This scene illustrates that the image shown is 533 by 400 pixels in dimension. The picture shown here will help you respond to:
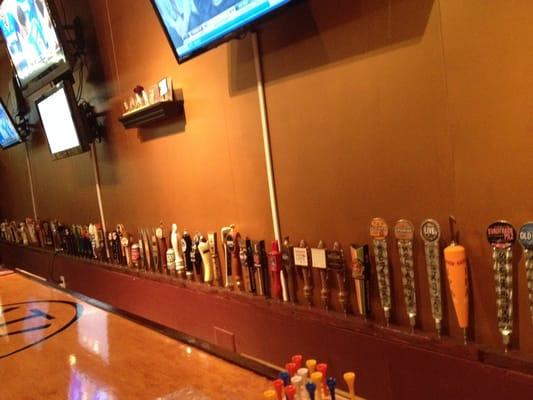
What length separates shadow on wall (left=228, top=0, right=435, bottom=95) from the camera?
1113 millimetres

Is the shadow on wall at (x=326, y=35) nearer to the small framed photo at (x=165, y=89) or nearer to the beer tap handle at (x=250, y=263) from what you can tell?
the small framed photo at (x=165, y=89)

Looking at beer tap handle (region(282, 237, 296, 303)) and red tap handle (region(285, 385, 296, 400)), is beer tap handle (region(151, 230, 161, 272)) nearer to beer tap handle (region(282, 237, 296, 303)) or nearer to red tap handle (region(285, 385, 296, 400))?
beer tap handle (region(282, 237, 296, 303))

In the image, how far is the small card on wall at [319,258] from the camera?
4.59ft

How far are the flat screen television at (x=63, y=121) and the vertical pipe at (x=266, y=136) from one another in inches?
53.1

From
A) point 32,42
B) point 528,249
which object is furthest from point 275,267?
point 32,42

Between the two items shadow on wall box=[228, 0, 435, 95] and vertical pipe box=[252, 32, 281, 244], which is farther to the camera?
vertical pipe box=[252, 32, 281, 244]

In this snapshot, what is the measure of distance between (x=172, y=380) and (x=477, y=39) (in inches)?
47.4

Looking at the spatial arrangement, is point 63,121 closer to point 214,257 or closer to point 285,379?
point 214,257

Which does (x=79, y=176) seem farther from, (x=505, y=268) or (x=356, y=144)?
(x=505, y=268)

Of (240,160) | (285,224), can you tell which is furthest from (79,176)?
(285,224)

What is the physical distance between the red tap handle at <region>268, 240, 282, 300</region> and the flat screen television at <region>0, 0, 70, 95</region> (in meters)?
1.48

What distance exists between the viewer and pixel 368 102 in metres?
1.22

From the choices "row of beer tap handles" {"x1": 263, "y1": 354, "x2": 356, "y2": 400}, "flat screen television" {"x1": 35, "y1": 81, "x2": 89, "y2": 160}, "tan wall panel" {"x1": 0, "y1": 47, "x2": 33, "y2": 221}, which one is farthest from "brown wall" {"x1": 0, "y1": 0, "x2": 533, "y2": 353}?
"tan wall panel" {"x1": 0, "y1": 47, "x2": 33, "y2": 221}

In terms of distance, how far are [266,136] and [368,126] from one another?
409mm
